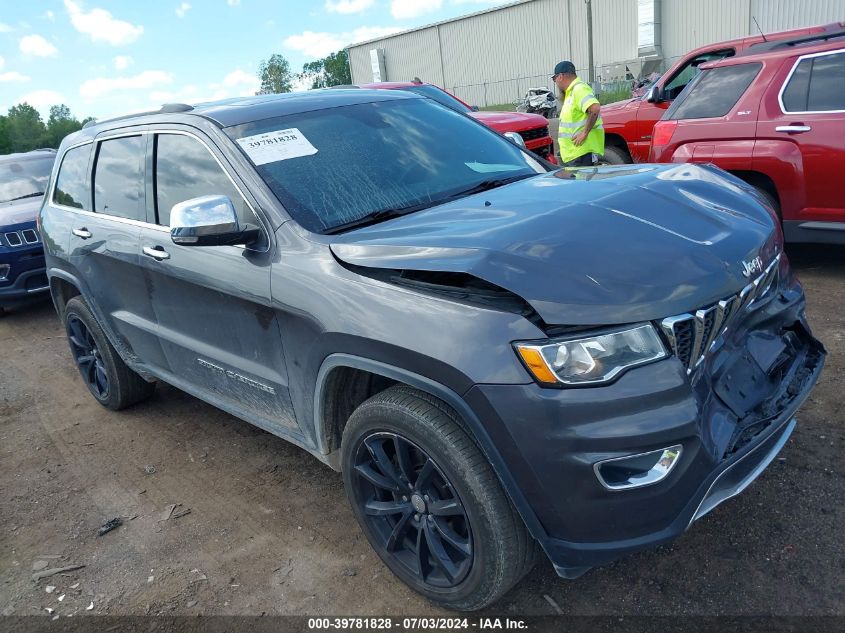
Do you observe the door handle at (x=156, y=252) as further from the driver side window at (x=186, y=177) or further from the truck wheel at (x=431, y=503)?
the truck wheel at (x=431, y=503)

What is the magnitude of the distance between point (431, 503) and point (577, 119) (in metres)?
5.83

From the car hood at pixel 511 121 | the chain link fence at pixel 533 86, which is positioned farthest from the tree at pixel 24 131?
the car hood at pixel 511 121

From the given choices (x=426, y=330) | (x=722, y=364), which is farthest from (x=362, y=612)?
(x=722, y=364)

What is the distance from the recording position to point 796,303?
2.82 metres

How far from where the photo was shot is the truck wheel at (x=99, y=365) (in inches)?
180

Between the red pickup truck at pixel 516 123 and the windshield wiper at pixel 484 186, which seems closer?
the windshield wiper at pixel 484 186

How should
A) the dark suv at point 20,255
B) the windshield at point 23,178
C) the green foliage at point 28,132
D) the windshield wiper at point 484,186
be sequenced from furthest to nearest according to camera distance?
the green foliage at point 28,132, the windshield at point 23,178, the dark suv at point 20,255, the windshield wiper at point 484,186

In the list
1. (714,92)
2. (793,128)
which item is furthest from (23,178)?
(793,128)

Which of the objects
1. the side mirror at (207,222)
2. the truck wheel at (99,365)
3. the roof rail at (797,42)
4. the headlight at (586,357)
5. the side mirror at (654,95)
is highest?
the roof rail at (797,42)

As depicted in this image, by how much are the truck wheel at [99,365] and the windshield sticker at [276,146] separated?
2.08 m

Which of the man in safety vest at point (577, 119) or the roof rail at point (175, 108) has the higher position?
the roof rail at point (175, 108)

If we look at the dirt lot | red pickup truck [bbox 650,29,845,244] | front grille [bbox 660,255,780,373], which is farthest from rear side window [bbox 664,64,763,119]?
front grille [bbox 660,255,780,373]

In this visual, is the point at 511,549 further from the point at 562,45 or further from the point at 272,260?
the point at 562,45

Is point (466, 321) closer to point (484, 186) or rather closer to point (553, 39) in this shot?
point (484, 186)
